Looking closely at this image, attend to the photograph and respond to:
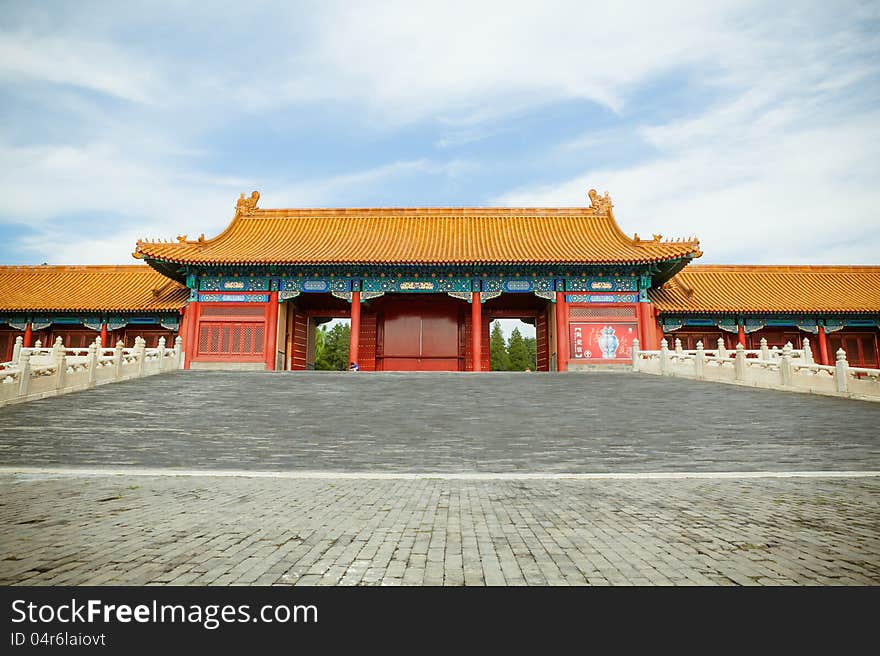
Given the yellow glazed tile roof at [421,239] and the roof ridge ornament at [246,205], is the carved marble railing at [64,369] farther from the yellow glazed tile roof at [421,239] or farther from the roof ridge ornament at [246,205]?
the roof ridge ornament at [246,205]

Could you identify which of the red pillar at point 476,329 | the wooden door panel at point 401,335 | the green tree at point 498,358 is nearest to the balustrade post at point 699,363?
the red pillar at point 476,329

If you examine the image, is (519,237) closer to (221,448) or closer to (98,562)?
(221,448)

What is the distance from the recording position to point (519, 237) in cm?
2284

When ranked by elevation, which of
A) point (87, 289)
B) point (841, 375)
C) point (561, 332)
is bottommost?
point (841, 375)

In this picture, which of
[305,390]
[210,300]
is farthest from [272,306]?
[305,390]

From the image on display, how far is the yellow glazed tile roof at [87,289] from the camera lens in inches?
869

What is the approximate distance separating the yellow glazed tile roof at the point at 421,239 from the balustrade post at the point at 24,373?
8.68 m

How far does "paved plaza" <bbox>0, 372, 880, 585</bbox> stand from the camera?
2.83m

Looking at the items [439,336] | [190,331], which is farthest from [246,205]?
[439,336]

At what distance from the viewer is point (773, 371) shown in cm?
1355

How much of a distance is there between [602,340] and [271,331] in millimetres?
13071


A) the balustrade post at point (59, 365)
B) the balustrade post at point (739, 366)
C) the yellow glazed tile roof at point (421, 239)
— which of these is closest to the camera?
the balustrade post at point (59, 365)

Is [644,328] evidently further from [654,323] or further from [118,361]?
[118,361]
